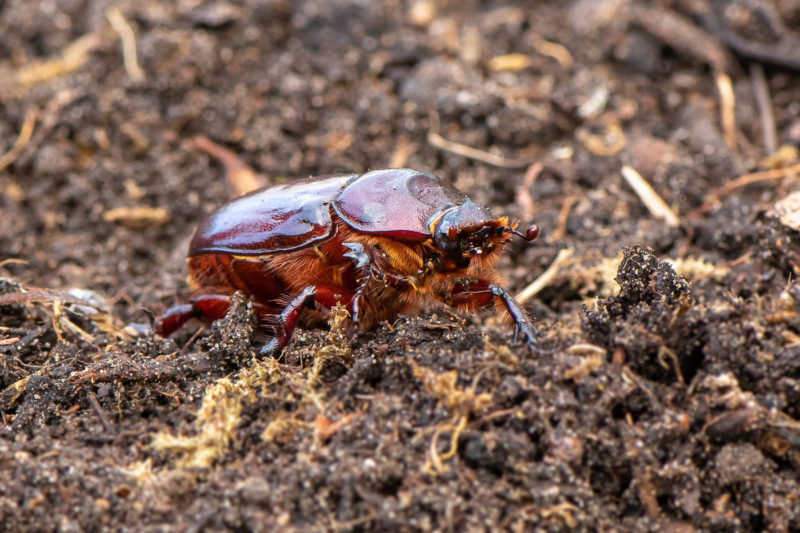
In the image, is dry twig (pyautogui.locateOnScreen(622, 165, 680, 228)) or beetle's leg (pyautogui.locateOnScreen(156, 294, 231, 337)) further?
dry twig (pyautogui.locateOnScreen(622, 165, 680, 228))

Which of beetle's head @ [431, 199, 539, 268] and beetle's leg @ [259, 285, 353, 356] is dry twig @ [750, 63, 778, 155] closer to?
beetle's head @ [431, 199, 539, 268]

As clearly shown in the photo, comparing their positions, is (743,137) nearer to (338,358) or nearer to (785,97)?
(785,97)

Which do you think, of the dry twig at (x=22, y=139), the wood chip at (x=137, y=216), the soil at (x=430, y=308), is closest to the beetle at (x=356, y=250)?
the soil at (x=430, y=308)

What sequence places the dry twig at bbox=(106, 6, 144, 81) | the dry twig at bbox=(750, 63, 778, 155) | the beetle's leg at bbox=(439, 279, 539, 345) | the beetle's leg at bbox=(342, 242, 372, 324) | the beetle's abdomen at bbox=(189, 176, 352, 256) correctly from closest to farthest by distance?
the beetle's leg at bbox=(439, 279, 539, 345), the beetle's leg at bbox=(342, 242, 372, 324), the beetle's abdomen at bbox=(189, 176, 352, 256), the dry twig at bbox=(750, 63, 778, 155), the dry twig at bbox=(106, 6, 144, 81)

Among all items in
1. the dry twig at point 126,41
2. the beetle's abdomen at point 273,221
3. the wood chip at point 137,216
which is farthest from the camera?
the dry twig at point 126,41

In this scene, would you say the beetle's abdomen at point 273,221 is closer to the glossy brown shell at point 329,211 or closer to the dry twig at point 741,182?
the glossy brown shell at point 329,211

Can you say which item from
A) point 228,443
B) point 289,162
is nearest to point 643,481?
point 228,443

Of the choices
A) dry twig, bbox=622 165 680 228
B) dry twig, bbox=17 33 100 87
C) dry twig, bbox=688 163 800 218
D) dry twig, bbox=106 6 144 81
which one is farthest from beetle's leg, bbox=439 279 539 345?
dry twig, bbox=17 33 100 87

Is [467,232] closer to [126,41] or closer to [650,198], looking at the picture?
[650,198]
